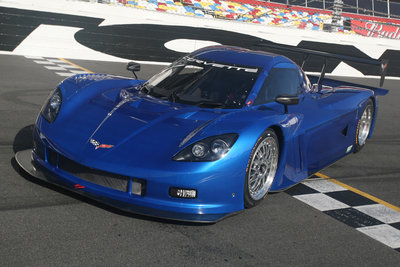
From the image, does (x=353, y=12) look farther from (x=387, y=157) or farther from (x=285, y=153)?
(x=285, y=153)

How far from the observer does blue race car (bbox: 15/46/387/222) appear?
3572mm

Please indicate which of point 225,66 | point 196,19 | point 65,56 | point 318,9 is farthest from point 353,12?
point 225,66

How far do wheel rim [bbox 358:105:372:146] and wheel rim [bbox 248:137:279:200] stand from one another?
2637 millimetres

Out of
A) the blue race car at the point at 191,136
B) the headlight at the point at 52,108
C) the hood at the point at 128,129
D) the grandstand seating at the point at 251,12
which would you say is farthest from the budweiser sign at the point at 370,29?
the headlight at the point at 52,108

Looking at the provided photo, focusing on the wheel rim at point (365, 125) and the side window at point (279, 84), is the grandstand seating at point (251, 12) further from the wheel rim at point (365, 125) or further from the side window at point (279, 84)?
the side window at point (279, 84)

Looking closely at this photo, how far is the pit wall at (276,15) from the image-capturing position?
1748 cm

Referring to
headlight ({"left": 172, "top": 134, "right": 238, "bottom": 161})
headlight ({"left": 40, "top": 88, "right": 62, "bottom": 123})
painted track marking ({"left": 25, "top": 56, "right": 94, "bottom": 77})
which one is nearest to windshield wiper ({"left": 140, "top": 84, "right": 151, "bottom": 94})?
headlight ({"left": 40, "top": 88, "right": 62, "bottom": 123})

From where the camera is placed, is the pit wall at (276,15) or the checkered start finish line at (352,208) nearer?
the checkered start finish line at (352,208)

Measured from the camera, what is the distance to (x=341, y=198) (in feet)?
15.5

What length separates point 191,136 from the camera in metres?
3.85

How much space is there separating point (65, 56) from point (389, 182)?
966cm

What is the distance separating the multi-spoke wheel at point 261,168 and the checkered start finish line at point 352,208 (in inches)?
17.3

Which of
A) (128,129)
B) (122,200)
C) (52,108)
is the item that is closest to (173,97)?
(128,129)

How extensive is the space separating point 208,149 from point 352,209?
5.04 ft
